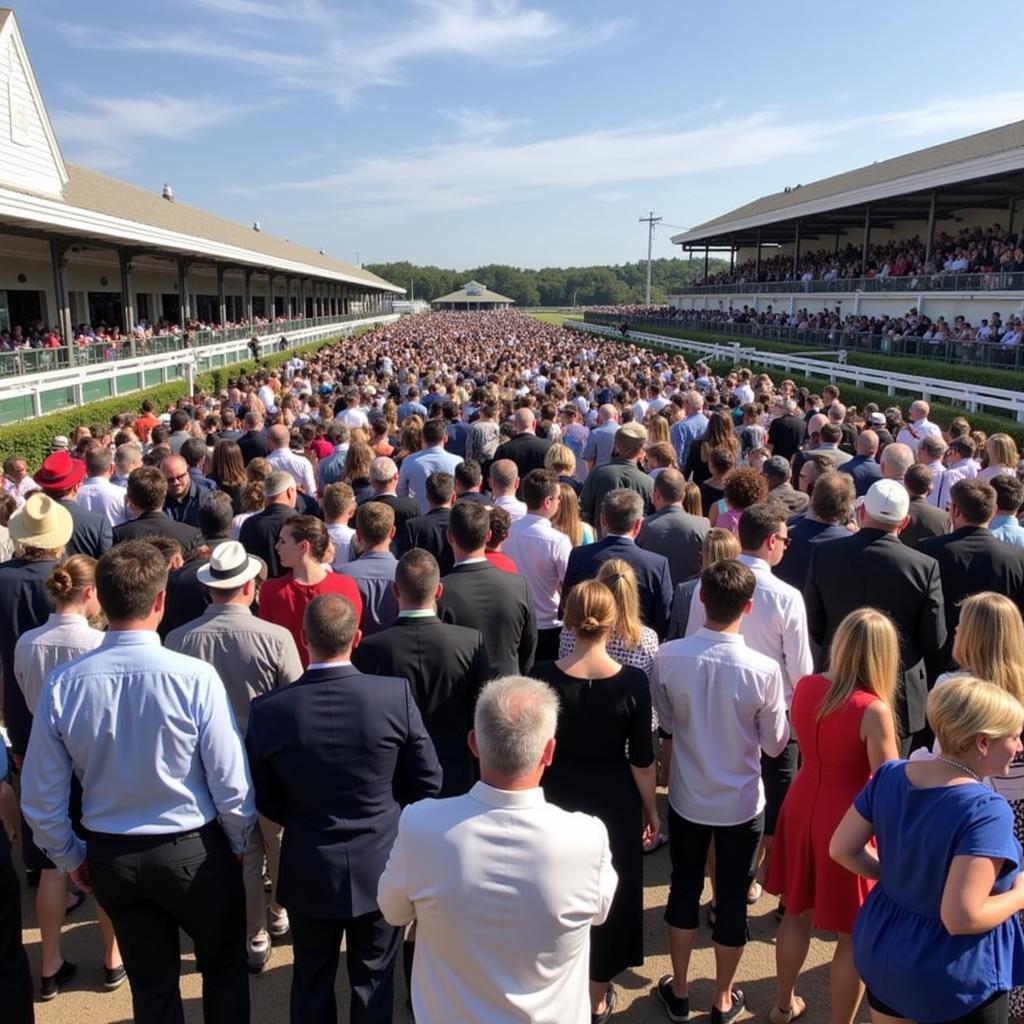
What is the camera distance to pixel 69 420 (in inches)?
585

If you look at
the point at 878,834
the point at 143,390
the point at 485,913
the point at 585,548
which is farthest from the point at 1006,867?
the point at 143,390

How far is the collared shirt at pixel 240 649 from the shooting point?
3812 millimetres

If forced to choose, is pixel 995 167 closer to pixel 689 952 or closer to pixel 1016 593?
pixel 1016 593

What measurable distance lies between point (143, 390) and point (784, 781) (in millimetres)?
19094

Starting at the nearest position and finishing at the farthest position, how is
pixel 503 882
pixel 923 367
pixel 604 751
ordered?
pixel 503 882
pixel 604 751
pixel 923 367

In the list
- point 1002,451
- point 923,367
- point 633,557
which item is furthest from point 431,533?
point 923,367

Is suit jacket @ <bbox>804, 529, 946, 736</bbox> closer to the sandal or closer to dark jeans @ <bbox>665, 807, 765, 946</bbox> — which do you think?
dark jeans @ <bbox>665, 807, 765, 946</bbox>

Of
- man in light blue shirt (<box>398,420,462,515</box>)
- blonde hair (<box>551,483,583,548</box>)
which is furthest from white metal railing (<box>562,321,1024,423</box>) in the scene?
blonde hair (<box>551,483,583,548</box>)

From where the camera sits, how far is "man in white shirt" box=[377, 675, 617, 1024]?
2217 mm

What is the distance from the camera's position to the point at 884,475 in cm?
686

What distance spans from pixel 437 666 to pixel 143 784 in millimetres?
1293

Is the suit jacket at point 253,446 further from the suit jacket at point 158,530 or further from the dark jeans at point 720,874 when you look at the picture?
the dark jeans at point 720,874

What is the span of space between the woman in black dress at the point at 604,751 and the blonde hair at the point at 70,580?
2079 mm

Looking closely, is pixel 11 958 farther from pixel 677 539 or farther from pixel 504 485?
pixel 677 539
